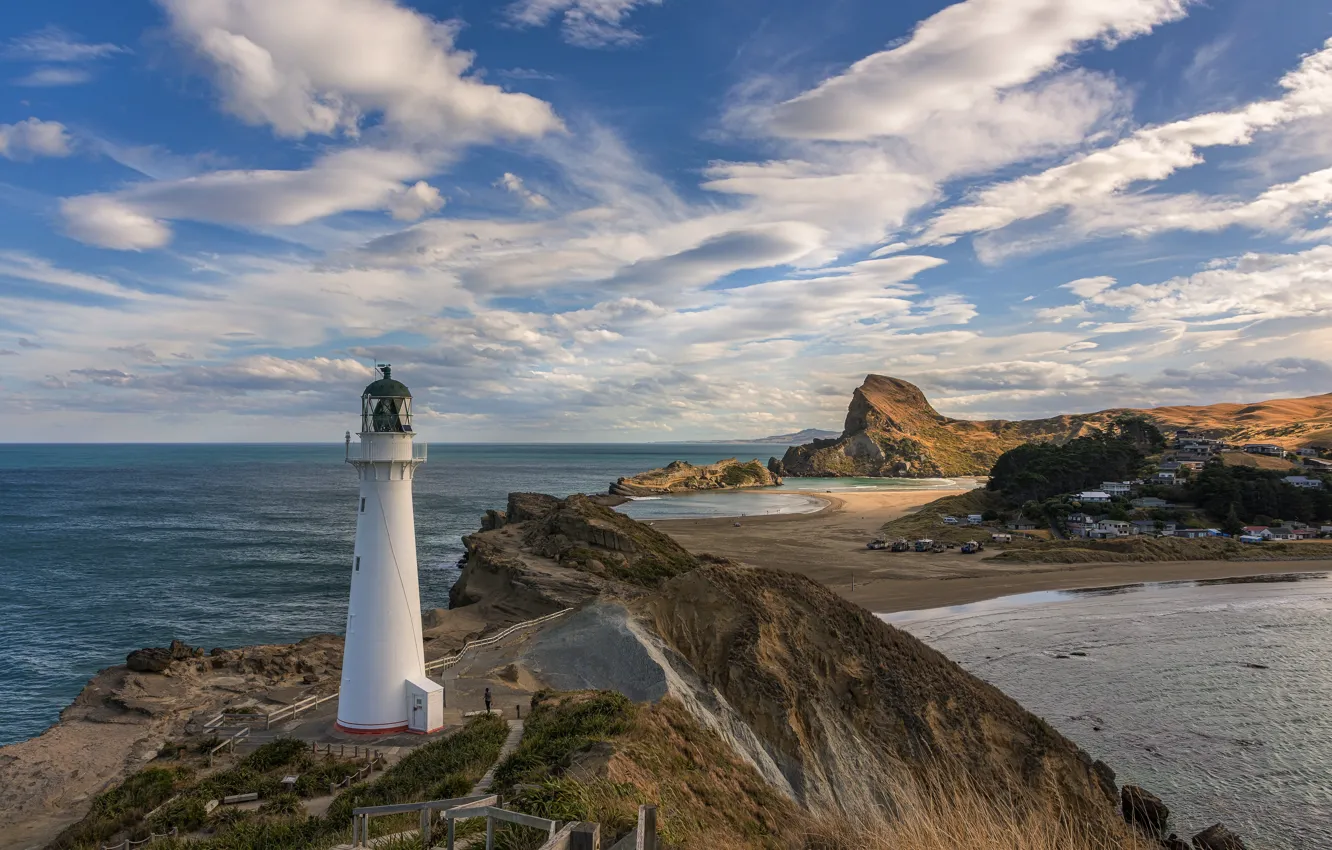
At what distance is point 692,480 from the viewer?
148 m

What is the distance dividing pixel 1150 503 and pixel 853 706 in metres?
77.7

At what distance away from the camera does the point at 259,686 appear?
1076 inches

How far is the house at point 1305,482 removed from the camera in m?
78.1

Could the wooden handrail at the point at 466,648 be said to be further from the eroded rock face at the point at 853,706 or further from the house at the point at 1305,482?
the house at the point at 1305,482

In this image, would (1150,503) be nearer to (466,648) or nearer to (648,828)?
(466,648)

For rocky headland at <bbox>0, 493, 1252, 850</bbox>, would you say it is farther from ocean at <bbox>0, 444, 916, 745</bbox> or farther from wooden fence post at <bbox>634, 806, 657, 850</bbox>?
ocean at <bbox>0, 444, 916, 745</bbox>

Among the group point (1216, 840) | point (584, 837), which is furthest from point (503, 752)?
point (1216, 840)

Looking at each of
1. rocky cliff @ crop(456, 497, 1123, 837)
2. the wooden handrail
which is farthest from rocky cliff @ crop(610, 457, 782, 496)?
rocky cliff @ crop(456, 497, 1123, 837)

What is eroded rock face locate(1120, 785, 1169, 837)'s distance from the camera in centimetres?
Answer: 1853

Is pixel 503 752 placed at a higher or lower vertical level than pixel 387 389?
lower

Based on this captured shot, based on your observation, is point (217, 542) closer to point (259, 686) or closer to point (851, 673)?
point (259, 686)

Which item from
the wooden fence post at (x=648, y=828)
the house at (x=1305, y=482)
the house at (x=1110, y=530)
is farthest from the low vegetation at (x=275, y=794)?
the house at (x=1305, y=482)

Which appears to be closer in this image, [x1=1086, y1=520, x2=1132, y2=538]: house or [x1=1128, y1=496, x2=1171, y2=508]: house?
[x1=1086, y1=520, x2=1132, y2=538]: house

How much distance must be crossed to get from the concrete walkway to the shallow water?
16896 millimetres
